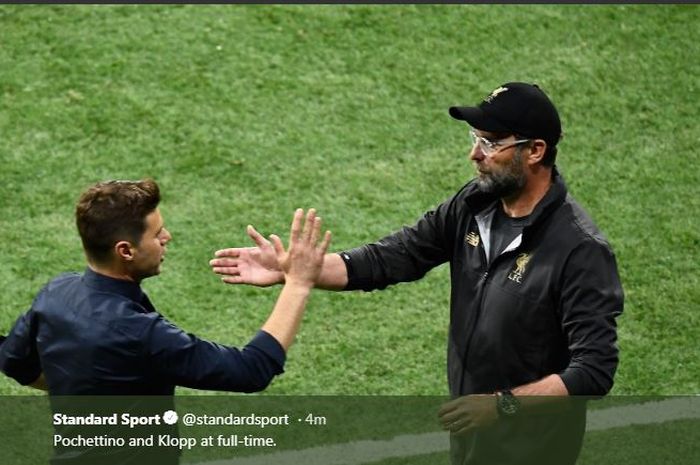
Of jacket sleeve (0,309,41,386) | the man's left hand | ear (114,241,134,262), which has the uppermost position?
ear (114,241,134,262)

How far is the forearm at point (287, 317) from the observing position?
15.1 ft

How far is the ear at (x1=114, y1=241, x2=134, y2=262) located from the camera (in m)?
4.57

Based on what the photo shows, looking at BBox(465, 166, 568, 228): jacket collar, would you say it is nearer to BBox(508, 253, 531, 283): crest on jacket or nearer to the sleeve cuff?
BBox(508, 253, 531, 283): crest on jacket

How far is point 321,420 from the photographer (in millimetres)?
7281

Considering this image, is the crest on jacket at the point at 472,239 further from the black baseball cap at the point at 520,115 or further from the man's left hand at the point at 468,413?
the man's left hand at the point at 468,413

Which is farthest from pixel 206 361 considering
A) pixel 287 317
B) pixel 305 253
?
pixel 305 253

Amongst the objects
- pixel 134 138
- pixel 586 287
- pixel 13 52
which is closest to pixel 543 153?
pixel 586 287

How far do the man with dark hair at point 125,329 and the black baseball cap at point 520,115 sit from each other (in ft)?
3.04

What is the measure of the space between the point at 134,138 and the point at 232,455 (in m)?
2.82

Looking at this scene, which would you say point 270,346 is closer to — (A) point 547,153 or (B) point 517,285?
(B) point 517,285

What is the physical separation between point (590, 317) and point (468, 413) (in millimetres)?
547

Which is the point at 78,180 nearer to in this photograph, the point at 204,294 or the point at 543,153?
the point at 204,294

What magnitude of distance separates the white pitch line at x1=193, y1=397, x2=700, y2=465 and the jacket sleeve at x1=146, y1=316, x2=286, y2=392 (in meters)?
2.56

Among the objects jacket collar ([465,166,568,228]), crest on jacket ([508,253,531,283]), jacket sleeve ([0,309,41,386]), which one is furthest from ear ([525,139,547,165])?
jacket sleeve ([0,309,41,386])
